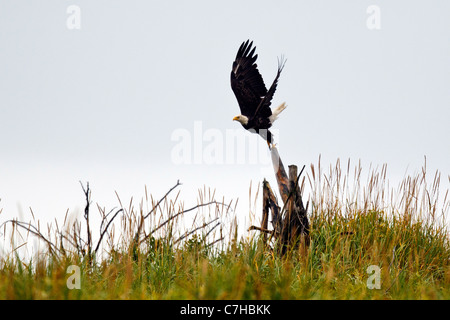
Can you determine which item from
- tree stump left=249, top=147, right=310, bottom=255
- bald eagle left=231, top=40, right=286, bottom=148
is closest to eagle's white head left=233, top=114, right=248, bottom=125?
bald eagle left=231, top=40, right=286, bottom=148

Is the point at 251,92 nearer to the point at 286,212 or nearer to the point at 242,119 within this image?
the point at 242,119

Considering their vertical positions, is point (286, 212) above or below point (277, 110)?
below

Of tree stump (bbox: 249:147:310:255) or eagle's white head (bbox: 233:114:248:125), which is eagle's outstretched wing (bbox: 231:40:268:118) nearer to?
eagle's white head (bbox: 233:114:248:125)

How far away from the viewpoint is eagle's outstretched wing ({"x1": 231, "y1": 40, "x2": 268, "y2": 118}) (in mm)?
6836

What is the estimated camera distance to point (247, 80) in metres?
6.91

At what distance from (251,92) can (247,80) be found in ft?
0.63

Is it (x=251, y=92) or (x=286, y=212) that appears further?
(x=251, y=92)

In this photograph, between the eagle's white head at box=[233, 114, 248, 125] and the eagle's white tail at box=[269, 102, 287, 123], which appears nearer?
the eagle's white tail at box=[269, 102, 287, 123]

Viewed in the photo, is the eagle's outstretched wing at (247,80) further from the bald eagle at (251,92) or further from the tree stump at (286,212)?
the tree stump at (286,212)

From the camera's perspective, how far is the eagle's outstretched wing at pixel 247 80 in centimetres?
684

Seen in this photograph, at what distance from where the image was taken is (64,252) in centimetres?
420

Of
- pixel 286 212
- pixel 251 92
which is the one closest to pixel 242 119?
pixel 251 92
